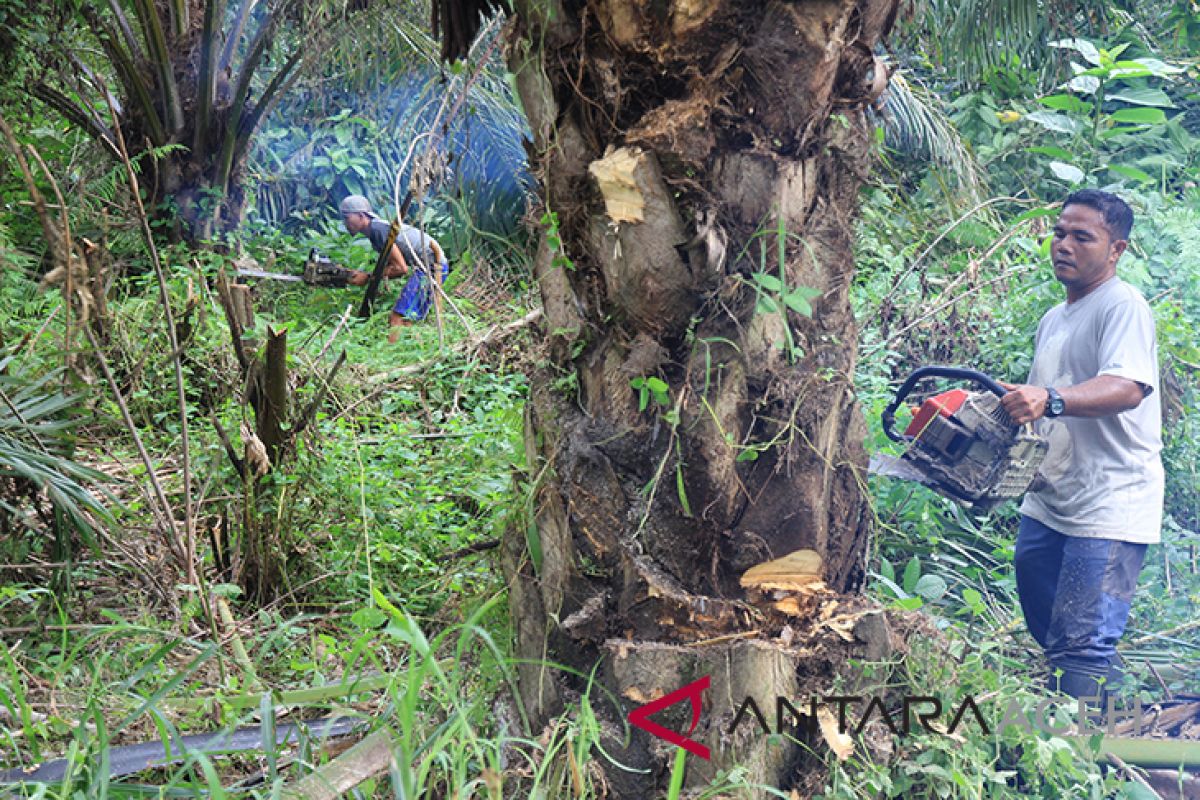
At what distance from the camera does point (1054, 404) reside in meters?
3.96

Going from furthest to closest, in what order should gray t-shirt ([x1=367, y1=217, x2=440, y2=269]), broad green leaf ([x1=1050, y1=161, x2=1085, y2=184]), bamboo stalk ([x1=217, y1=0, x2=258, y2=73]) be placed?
gray t-shirt ([x1=367, y1=217, x2=440, y2=269])
bamboo stalk ([x1=217, y1=0, x2=258, y2=73])
broad green leaf ([x1=1050, y1=161, x2=1085, y2=184])

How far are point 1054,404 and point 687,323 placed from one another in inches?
83.2

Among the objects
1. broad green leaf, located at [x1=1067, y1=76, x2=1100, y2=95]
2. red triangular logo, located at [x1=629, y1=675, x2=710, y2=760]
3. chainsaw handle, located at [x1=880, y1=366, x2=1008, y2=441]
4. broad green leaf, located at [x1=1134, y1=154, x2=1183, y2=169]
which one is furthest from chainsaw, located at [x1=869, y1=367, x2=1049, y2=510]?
broad green leaf, located at [x1=1134, y1=154, x2=1183, y2=169]

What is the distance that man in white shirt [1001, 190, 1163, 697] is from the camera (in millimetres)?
3973

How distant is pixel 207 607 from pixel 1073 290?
337 centimetres

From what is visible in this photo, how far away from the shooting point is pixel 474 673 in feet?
9.32

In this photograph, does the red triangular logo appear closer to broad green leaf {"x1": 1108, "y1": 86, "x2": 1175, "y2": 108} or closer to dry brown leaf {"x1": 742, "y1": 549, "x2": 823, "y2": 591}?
dry brown leaf {"x1": 742, "y1": 549, "x2": 823, "y2": 591}

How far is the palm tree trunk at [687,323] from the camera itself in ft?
7.70

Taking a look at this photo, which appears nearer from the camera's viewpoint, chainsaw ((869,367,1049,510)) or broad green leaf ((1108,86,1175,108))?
chainsaw ((869,367,1049,510))

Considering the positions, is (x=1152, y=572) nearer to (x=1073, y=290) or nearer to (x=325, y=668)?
(x=1073, y=290)

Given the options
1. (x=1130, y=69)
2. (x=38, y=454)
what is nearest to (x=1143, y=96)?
(x=1130, y=69)

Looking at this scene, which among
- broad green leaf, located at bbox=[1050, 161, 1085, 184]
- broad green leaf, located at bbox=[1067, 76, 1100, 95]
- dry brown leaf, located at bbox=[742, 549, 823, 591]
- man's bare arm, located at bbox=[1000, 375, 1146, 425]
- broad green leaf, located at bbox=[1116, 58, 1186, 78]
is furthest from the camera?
broad green leaf, located at bbox=[1067, 76, 1100, 95]

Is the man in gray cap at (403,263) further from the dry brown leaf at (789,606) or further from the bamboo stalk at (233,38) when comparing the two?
the dry brown leaf at (789,606)

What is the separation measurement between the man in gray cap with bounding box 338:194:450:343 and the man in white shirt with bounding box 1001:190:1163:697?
4.39m
